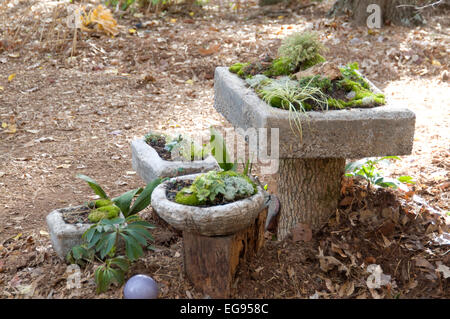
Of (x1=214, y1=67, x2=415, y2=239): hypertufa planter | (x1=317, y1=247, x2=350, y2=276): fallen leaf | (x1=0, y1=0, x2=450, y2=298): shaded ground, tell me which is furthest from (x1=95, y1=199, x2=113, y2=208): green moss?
(x1=317, y1=247, x2=350, y2=276): fallen leaf

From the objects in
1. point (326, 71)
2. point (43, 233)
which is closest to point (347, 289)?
point (326, 71)

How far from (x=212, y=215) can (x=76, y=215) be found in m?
1.16

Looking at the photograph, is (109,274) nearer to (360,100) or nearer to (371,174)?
(360,100)

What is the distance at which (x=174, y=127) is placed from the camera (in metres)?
5.73

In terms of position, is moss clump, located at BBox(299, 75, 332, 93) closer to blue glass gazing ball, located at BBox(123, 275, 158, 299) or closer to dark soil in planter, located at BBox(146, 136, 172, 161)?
dark soil in planter, located at BBox(146, 136, 172, 161)

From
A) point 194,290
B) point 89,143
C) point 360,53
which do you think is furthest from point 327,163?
point 360,53

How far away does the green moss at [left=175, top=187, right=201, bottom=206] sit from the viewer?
2.74m

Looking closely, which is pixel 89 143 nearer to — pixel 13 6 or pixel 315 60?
pixel 315 60

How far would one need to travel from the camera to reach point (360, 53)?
7207mm

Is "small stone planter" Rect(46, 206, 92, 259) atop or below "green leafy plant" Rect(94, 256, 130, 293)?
atop

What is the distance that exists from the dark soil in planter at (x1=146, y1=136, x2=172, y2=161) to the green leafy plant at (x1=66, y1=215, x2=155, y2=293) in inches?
37.7

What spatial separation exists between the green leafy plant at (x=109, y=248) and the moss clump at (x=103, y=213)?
0.08m

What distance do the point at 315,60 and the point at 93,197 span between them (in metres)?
2.11

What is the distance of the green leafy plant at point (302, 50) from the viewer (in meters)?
3.61
